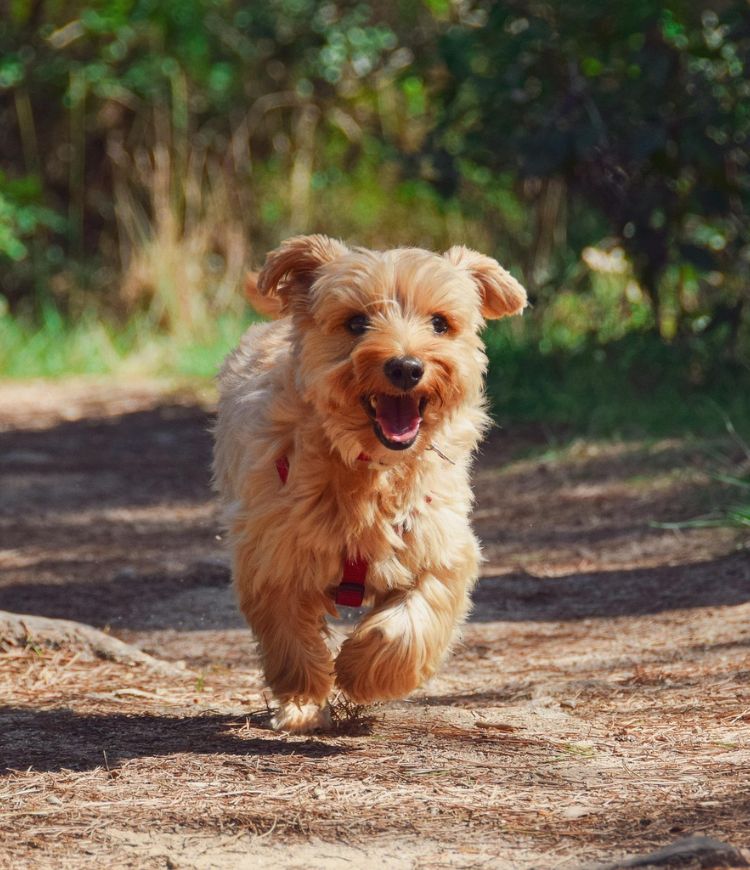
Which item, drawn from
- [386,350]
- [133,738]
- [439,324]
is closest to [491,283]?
[439,324]

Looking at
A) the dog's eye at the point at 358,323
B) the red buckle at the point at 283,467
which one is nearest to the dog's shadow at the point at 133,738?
the red buckle at the point at 283,467

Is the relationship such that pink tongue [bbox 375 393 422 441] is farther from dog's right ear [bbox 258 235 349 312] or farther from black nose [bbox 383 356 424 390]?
dog's right ear [bbox 258 235 349 312]

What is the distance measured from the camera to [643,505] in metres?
7.18

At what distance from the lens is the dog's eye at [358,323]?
4047 mm

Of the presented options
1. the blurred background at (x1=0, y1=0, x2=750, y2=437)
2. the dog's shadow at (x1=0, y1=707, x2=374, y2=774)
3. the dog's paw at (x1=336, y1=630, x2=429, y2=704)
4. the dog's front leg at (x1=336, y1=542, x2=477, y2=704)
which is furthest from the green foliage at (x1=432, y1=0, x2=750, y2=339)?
the dog's shadow at (x1=0, y1=707, x2=374, y2=774)

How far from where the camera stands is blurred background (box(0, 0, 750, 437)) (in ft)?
28.8

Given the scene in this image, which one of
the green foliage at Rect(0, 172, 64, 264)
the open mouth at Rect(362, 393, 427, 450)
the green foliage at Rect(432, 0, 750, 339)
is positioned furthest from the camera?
the green foliage at Rect(0, 172, 64, 264)

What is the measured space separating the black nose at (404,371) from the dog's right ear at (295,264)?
1.75 ft

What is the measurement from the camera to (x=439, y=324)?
414 cm

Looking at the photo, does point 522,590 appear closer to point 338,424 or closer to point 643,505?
point 643,505

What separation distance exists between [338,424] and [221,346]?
29.8ft

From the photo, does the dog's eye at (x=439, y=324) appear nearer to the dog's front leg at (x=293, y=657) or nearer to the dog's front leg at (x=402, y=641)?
the dog's front leg at (x=402, y=641)

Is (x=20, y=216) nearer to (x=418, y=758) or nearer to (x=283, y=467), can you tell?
(x=283, y=467)

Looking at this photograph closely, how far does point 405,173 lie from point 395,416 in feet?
18.7
